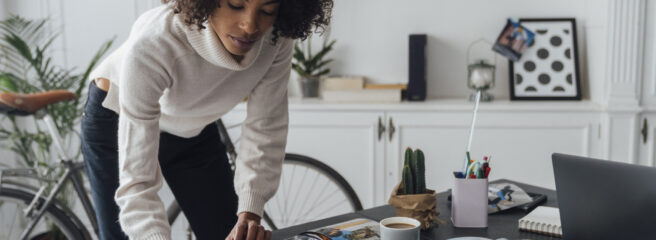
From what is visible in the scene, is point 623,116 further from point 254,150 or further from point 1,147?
point 1,147

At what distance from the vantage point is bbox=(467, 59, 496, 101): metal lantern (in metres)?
2.78

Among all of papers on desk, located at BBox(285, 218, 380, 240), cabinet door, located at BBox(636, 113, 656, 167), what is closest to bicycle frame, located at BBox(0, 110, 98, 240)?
papers on desk, located at BBox(285, 218, 380, 240)

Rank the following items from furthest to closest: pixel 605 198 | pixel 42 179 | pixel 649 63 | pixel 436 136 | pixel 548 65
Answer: pixel 548 65 → pixel 436 136 → pixel 649 63 → pixel 42 179 → pixel 605 198

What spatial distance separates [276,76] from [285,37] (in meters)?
0.12

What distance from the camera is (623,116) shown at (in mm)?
2553

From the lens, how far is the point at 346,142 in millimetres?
2732

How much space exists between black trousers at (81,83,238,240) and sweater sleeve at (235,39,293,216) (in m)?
0.29

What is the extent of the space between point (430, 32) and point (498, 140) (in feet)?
2.25

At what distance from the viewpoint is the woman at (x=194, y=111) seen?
44.5 inches

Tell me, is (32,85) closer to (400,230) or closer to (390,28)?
(390,28)

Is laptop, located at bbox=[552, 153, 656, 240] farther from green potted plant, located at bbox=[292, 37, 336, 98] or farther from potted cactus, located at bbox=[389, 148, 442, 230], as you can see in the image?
green potted plant, located at bbox=[292, 37, 336, 98]

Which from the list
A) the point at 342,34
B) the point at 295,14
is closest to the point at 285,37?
the point at 295,14

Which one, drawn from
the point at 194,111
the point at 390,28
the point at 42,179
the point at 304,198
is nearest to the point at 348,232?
the point at 194,111

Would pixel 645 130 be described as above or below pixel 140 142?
below
